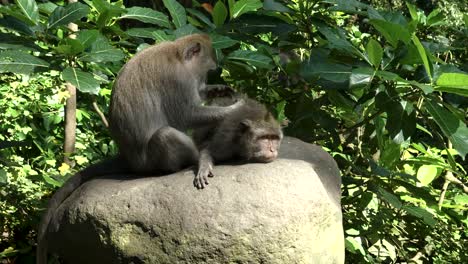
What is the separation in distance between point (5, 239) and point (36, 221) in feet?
2.52

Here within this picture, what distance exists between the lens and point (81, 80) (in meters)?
4.61

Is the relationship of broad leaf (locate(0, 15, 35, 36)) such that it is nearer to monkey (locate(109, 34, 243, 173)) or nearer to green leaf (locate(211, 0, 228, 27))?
monkey (locate(109, 34, 243, 173))

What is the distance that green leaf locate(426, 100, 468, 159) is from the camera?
4.27 meters

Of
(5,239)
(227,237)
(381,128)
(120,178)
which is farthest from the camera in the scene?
(5,239)

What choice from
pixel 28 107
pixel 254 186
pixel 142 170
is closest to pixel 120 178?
pixel 142 170

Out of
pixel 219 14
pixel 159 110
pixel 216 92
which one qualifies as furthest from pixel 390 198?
pixel 219 14

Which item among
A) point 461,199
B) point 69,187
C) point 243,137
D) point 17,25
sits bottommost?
point 461,199

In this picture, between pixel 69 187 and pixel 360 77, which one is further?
pixel 69 187

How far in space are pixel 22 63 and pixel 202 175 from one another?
1.48m

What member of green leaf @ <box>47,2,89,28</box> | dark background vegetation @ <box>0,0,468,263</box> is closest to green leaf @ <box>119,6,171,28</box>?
dark background vegetation @ <box>0,0,468,263</box>

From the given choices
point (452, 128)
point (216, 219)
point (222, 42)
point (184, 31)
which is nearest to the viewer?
point (216, 219)

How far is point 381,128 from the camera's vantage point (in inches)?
228

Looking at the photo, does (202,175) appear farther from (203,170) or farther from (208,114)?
(208,114)

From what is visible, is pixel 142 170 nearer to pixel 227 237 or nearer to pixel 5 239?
pixel 227 237
